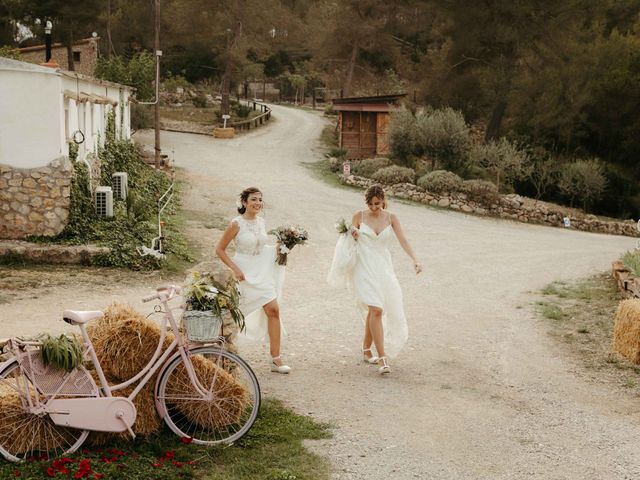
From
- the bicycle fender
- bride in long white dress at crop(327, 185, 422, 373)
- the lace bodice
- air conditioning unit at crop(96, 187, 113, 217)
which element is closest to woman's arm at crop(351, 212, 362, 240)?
bride in long white dress at crop(327, 185, 422, 373)

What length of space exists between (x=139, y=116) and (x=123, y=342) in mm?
32699

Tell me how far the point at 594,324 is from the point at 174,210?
37.6ft

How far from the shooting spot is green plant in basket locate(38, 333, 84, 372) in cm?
527

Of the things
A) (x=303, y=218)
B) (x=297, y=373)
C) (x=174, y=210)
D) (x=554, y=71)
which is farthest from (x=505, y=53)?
(x=297, y=373)

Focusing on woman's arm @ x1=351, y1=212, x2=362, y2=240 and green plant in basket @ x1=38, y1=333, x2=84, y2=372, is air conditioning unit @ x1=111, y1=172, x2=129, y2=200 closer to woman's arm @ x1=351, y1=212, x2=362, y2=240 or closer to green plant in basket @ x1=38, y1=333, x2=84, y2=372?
woman's arm @ x1=351, y1=212, x2=362, y2=240

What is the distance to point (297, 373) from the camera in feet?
26.8

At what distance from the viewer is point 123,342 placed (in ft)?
19.0

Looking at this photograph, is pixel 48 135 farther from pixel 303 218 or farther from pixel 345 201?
pixel 345 201

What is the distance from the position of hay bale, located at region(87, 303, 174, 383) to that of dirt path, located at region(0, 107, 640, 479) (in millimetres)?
1524

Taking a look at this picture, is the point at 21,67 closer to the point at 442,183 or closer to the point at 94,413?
the point at 94,413

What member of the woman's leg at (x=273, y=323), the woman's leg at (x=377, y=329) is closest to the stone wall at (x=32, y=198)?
the woman's leg at (x=273, y=323)

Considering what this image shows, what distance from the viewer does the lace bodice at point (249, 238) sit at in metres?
7.83

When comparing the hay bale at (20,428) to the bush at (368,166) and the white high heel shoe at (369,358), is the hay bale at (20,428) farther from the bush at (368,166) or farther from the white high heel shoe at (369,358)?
the bush at (368,166)

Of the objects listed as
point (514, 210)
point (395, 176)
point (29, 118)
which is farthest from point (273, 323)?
point (395, 176)
